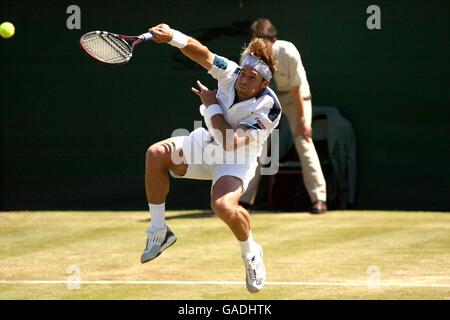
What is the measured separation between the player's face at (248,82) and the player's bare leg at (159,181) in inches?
24.4

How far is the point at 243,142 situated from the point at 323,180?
16.9 feet

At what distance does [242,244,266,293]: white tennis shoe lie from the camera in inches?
327

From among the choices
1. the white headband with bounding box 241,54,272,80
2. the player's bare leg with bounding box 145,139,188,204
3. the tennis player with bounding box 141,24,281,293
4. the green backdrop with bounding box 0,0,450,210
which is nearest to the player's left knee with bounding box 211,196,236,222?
the tennis player with bounding box 141,24,281,293

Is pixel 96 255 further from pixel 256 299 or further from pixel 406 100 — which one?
pixel 406 100

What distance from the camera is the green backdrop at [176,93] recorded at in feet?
45.9

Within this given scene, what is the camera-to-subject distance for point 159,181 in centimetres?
820

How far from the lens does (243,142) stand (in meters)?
8.07

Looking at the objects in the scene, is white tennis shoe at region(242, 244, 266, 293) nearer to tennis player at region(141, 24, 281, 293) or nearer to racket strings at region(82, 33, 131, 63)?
tennis player at region(141, 24, 281, 293)

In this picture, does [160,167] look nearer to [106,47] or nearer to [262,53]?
[106,47]

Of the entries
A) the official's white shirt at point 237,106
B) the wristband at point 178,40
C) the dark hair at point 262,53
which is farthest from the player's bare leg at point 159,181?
the dark hair at point 262,53

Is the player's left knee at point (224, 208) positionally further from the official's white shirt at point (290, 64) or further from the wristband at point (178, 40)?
the official's white shirt at point (290, 64)

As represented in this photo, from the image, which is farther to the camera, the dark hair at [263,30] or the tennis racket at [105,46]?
the dark hair at [263,30]

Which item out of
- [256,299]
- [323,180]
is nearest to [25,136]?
[323,180]

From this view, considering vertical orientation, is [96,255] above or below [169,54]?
below
